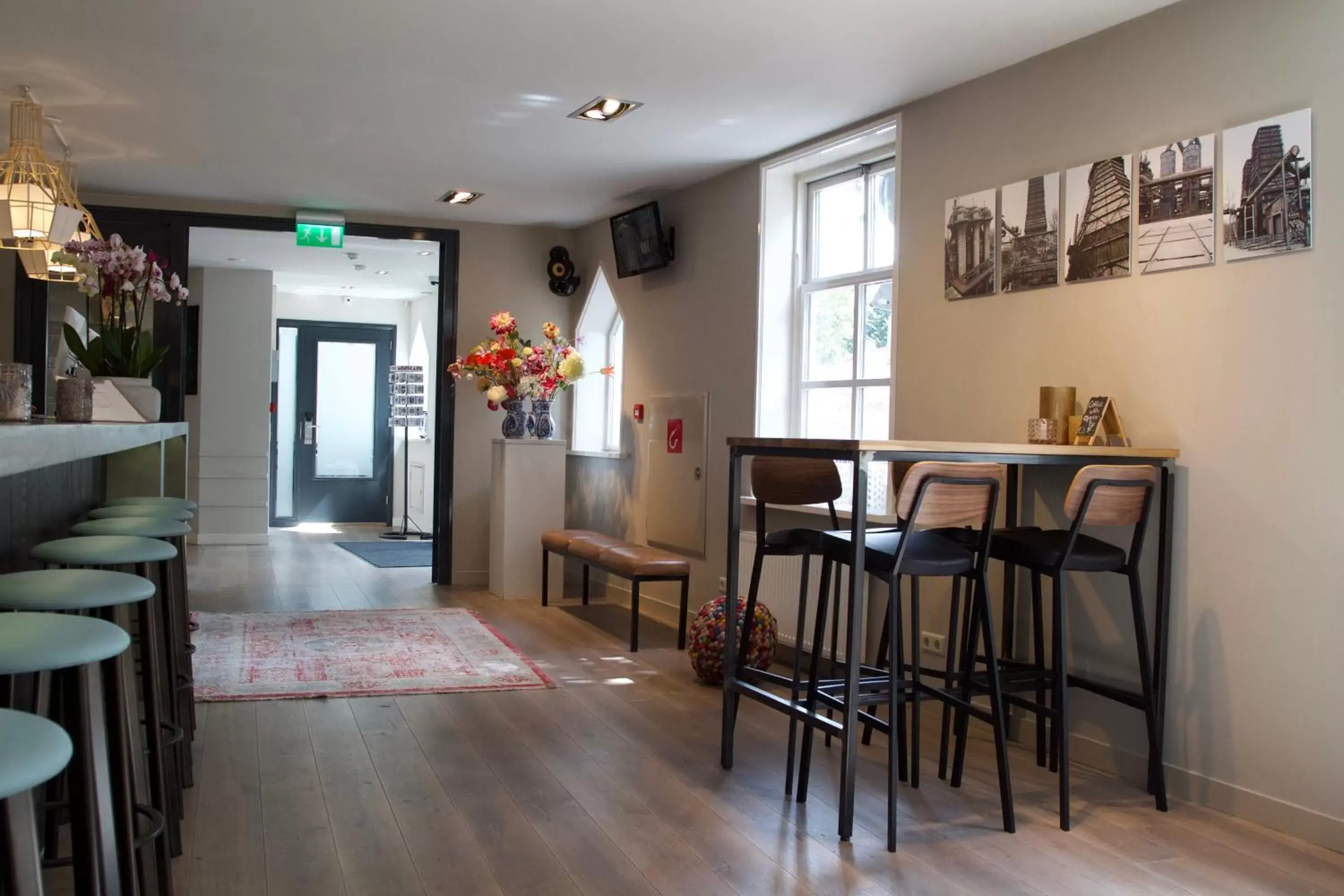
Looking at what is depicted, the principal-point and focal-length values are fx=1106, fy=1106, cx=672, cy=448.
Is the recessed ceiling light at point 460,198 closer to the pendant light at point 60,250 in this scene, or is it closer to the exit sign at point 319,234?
the exit sign at point 319,234

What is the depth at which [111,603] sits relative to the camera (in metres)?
1.80

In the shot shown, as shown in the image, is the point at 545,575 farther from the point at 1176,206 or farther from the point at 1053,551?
the point at 1176,206

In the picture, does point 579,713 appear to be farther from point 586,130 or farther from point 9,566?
point 586,130

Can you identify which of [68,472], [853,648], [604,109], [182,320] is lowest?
[853,648]

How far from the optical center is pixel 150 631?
2346mm

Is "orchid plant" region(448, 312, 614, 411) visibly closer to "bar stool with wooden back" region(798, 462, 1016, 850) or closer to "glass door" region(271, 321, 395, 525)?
"bar stool with wooden back" region(798, 462, 1016, 850)

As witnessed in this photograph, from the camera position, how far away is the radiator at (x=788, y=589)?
4.77 meters

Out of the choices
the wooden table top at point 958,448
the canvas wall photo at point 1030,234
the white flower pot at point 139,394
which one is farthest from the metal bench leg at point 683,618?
the white flower pot at point 139,394

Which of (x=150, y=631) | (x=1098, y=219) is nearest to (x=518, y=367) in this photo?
(x=1098, y=219)

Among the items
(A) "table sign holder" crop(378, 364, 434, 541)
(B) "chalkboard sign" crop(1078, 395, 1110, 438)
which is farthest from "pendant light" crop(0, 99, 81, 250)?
(A) "table sign holder" crop(378, 364, 434, 541)

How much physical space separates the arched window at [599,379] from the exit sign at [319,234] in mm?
1660

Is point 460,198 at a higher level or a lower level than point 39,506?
higher

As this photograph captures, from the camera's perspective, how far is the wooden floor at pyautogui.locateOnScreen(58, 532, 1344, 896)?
8.51 feet

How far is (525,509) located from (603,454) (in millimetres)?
699
